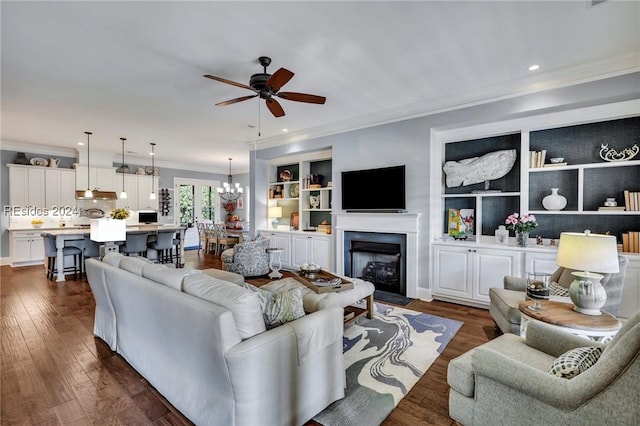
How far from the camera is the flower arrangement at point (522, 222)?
368 cm

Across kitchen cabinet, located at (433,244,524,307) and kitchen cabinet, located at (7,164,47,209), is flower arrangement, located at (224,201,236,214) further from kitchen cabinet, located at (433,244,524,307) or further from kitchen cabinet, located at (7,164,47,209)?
kitchen cabinet, located at (433,244,524,307)

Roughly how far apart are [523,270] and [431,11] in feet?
10.1

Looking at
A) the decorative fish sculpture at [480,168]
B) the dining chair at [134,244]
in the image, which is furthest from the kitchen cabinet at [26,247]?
the decorative fish sculpture at [480,168]

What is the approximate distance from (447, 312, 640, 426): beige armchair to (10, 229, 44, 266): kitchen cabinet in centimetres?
894

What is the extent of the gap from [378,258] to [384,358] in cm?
241

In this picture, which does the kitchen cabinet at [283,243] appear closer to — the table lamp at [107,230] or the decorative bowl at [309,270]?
the decorative bowl at [309,270]

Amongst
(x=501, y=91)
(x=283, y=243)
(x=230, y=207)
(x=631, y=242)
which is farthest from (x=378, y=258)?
(x=230, y=207)

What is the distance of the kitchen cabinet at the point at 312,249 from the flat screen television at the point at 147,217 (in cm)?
522

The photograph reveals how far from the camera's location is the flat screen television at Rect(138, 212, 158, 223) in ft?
28.7

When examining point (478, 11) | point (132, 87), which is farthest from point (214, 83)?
point (478, 11)

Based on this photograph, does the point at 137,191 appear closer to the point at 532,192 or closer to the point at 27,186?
the point at 27,186

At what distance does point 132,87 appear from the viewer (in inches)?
145

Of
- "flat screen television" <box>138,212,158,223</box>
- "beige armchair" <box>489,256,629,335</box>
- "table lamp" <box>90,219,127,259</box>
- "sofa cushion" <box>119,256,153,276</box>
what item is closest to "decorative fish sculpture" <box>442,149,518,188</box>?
"beige armchair" <box>489,256,629,335</box>

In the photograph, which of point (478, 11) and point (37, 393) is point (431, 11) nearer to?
point (478, 11)
